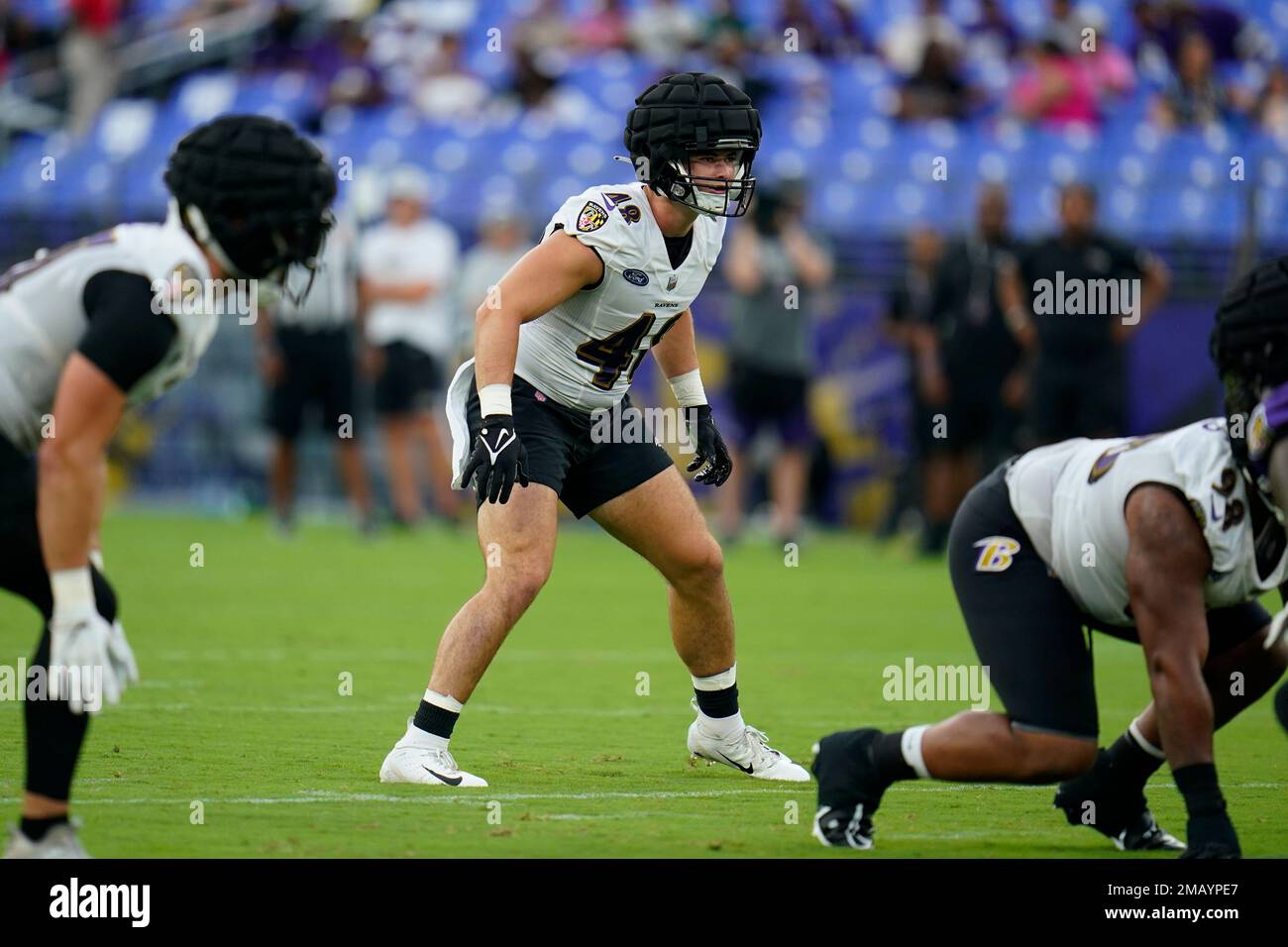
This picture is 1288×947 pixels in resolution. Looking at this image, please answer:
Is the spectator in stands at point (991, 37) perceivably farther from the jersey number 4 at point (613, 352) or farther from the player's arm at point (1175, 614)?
the player's arm at point (1175, 614)

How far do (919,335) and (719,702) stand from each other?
31.9ft

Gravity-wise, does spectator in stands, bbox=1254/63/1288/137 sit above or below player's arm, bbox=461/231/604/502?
above

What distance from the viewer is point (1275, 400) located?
4703 millimetres

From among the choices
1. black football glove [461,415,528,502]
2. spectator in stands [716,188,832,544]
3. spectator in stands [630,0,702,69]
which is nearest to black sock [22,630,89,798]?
black football glove [461,415,528,502]

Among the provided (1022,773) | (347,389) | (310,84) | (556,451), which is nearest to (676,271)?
(556,451)

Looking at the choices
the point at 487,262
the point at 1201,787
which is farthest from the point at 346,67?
the point at 1201,787

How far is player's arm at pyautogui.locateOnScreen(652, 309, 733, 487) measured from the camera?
7281 millimetres

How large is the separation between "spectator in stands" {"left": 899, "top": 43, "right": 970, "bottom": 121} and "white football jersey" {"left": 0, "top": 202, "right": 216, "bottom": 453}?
16.3 metres

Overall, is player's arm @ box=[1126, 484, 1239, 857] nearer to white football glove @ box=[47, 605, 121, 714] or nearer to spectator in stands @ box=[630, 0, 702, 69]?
white football glove @ box=[47, 605, 121, 714]

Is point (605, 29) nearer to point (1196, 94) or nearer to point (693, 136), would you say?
point (1196, 94)

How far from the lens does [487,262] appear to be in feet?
58.0

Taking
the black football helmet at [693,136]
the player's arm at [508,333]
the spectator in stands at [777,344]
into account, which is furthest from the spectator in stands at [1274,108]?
the player's arm at [508,333]

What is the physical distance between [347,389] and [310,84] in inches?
271

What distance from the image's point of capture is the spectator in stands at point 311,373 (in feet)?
54.6
